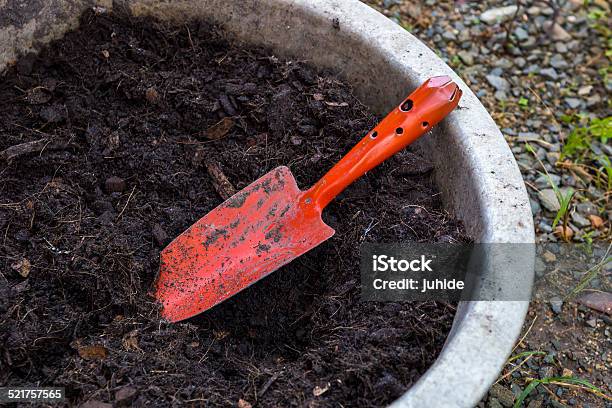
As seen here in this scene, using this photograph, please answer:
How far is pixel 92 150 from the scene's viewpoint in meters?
1.82

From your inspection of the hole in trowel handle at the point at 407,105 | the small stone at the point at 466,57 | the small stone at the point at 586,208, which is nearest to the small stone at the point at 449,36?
the small stone at the point at 466,57

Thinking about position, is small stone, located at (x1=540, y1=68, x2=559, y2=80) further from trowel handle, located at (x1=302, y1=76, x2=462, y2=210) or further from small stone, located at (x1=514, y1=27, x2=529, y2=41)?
trowel handle, located at (x1=302, y1=76, x2=462, y2=210)

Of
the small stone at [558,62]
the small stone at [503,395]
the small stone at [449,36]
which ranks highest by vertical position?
the small stone at [449,36]

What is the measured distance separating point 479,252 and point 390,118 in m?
0.37

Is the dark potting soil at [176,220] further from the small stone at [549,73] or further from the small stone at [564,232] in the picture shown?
the small stone at [549,73]

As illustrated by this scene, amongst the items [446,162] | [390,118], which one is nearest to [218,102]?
[390,118]

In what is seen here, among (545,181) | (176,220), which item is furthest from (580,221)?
(176,220)

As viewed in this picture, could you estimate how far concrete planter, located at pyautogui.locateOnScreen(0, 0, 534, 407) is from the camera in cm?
132

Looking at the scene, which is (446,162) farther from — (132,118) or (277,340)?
(132,118)

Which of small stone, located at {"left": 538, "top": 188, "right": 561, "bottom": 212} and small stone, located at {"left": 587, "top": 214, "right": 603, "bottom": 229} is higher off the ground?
small stone, located at {"left": 538, "top": 188, "right": 561, "bottom": 212}

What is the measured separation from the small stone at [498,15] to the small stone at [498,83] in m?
0.31

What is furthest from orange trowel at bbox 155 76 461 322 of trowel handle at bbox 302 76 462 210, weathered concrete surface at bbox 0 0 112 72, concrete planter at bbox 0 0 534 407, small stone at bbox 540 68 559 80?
small stone at bbox 540 68 559 80

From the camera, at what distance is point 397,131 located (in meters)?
1.60

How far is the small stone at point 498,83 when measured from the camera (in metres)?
2.63
